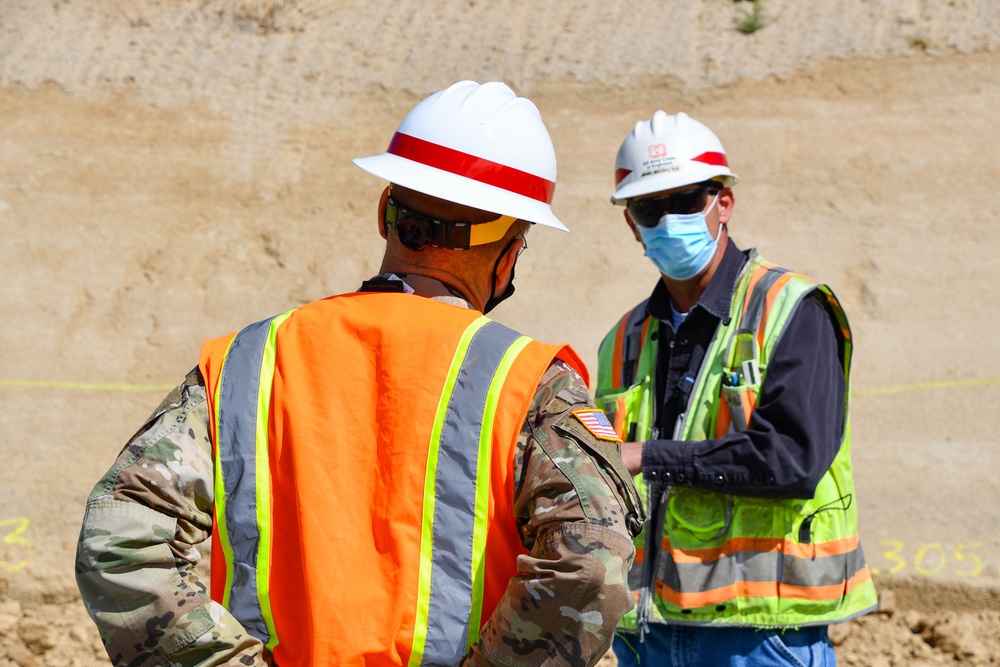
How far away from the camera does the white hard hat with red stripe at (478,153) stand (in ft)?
7.36

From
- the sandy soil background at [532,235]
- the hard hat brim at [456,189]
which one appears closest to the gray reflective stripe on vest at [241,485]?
the hard hat brim at [456,189]

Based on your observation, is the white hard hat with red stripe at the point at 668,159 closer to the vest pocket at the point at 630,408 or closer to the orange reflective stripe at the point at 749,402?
the vest pocket at the point at 630,408

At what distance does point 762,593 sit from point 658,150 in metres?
1.67

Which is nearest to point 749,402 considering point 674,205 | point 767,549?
point 767,549

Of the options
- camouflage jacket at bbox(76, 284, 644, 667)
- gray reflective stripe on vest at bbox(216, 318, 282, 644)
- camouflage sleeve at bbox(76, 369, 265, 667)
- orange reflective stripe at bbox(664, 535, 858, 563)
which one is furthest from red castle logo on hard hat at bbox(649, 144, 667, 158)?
camouflage sleeve at bbox(76, 369, 265, 667)

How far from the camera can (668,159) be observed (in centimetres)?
383

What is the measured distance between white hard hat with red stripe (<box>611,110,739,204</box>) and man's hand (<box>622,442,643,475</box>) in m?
1.03

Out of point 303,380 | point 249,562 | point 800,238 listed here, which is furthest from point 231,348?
point 800,238

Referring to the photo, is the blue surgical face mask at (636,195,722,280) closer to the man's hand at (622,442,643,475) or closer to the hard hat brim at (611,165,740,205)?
the hard hat brim at (611,165,740,205)

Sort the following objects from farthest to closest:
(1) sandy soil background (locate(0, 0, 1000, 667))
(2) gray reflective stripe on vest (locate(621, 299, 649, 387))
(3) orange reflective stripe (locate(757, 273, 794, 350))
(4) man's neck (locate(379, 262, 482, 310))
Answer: (1) sandy soil background (locate(0, 0, 1000, 667))
(2) gray reflective stripe on vest (locate(621, 299, 649, 387))
(3) orange reflective stripe (locate(757, 273, 794, 350))
(4) man's neck (locate(379, 262, 482, 310))

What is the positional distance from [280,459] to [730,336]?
1.90 meters

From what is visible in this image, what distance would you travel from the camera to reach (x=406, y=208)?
2.19 metres

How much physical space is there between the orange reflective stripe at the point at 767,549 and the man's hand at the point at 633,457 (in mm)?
305

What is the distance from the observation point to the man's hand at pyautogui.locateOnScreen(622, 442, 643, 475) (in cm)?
327
